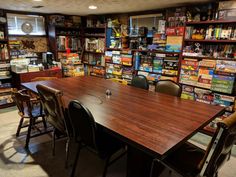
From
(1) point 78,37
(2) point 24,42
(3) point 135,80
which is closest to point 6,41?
(2) point 24,42

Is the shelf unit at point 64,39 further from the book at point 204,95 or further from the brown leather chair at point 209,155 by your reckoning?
the brown leather chair at point 209,155

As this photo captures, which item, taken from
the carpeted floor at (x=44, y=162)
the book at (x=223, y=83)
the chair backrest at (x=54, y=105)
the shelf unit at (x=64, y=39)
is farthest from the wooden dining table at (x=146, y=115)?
the shelf unit at (x=64, y=39)

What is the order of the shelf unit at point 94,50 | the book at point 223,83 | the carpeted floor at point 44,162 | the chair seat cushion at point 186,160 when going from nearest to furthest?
the chair seat cushion at point 186,160 → the carpeted floor at point 44,162 → the book at point 223,83 → the shelf unit at point 94,50

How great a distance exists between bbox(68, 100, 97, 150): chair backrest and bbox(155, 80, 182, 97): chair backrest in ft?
4.46

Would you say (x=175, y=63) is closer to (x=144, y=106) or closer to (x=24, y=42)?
(x=144, y=106)

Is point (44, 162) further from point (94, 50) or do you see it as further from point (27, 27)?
point (27, 27)

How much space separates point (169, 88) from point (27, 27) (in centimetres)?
356

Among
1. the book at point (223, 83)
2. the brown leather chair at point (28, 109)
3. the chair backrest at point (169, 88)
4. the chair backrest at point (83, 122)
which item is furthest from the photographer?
the book at point (223, 83)

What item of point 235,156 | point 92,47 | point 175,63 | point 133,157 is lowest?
point 235,156

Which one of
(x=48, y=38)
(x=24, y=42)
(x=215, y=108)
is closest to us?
(x=215, y=108)

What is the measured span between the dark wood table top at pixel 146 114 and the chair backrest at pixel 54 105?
6.9 inches

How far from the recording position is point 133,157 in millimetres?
1724

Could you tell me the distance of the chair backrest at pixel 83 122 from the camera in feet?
5.16

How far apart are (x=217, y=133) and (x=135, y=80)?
1.94m
